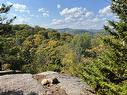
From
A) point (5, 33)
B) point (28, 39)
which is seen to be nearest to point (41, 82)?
point (5, 33)

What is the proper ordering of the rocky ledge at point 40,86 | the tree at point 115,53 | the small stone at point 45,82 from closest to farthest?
1. the tree at point 115,53
2. the rocky ledge at point 40,86
3. the small stone at point 45,82

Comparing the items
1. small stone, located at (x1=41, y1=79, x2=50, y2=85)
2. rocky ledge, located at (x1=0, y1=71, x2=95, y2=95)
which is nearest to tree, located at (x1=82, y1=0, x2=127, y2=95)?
rocky ledge, located at (x1=0, y1=71, x2=95, y2=95)

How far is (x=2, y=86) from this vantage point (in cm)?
2180

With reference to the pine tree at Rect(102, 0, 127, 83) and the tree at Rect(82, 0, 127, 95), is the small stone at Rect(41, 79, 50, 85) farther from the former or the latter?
the pine tree at Rect(102, 0, 127, 83)

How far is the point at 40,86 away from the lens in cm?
2194

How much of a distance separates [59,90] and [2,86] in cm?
469

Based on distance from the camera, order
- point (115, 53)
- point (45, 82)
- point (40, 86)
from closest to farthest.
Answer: point (115, 53), point (40, 86), point (45, 82)

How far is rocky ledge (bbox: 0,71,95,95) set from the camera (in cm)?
2053

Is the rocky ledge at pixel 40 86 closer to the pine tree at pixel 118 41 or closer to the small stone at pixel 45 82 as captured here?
the small stone at pixel 45 82

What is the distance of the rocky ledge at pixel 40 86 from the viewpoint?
20531mm

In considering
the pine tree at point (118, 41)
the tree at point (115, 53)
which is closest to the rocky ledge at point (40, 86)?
the tree at point (115, 53)

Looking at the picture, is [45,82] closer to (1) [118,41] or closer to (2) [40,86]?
(2) [40,86]

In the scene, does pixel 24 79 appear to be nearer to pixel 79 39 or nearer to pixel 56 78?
pixel 56 78

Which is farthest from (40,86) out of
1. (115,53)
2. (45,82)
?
(115,53)
